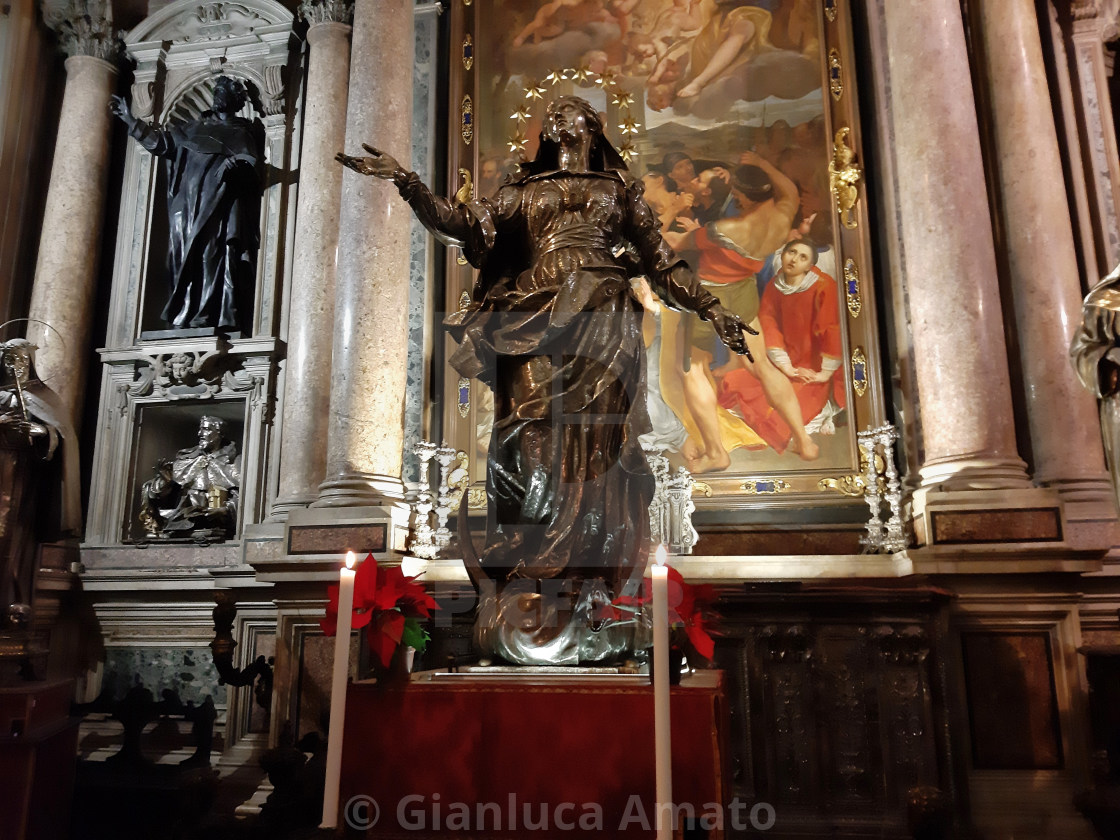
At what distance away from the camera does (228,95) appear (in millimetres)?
9125

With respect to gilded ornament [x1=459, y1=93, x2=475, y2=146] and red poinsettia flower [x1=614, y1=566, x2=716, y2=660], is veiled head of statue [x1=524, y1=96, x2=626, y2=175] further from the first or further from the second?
→ gilded ornament [x1=459, y1=93, x2=475, y2=146]

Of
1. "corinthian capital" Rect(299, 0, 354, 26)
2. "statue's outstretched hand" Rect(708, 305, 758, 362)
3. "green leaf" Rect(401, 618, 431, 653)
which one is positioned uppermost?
"corinthian capital" Rect(299, 0, 354, 26)

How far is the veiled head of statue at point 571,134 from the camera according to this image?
420cm

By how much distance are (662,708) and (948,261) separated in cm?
557

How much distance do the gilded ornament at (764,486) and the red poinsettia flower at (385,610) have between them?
515 centimetres

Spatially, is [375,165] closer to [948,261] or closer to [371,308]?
[371,308]

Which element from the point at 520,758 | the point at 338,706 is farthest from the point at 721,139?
the point at 338,706

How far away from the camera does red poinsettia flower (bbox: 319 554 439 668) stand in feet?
8.29

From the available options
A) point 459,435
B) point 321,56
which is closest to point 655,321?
point 459,435

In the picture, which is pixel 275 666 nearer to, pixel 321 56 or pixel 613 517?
pixel 613 517

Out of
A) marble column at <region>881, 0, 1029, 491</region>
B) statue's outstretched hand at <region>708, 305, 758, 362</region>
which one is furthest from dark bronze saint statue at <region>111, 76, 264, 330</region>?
statue's outstretched hand at <region>708, 305, 758, 362</region>

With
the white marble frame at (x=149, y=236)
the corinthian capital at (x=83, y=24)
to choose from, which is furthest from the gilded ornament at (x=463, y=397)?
the corinthian capital at (x=83, y=24)

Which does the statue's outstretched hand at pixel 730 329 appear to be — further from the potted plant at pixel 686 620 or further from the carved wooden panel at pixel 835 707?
the carved wooden panel at pixel 835 707
